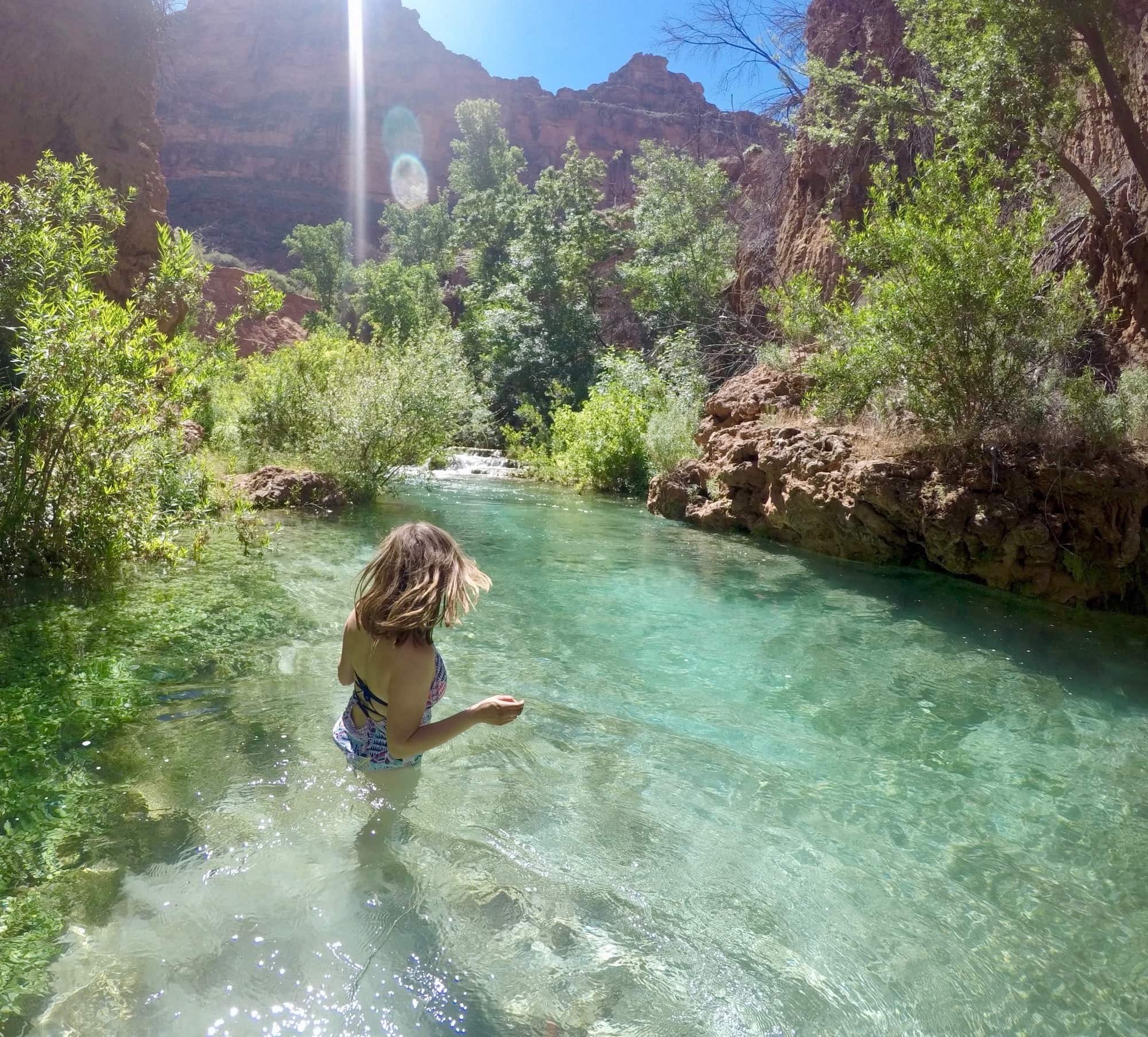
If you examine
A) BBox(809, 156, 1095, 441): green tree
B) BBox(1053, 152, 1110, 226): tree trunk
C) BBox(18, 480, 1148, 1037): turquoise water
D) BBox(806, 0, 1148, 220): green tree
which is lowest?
BBox(18, 480, 1148, 1037): turquoise water

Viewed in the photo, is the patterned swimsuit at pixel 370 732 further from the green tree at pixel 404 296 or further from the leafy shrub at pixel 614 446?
the green tree at pixel 404 296

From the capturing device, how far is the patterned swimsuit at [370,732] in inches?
118

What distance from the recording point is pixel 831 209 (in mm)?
17609

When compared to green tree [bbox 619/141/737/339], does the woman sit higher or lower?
lower

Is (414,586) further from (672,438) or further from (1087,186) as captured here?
(672,438)

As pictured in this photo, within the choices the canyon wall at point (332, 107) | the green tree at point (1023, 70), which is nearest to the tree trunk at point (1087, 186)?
the green tree at point (1023, 70)

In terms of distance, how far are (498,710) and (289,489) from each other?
10.4 meters

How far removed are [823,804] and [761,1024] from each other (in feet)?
5.62

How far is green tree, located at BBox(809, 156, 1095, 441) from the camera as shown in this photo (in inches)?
345

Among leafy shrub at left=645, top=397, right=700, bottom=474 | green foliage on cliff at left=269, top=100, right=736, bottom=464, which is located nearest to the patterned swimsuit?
leafy shrub at left=645, top=397, right=700, bottom=474

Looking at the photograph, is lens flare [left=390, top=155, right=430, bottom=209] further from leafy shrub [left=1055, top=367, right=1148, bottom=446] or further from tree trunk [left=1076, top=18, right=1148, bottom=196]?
leafy shrub [left=1055, top=367, right=1148, bottom=446]

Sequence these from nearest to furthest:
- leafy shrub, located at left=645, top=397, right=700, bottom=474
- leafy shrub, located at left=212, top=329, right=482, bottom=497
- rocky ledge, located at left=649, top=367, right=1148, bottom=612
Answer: rocky ledge, located at left=649, top=367, right=1148, bottom=612, leafy shrub, located at left=212, top=329, right=482, bottom=497, leafy shrub, located at left=645, top=397, right=700, bottom=474

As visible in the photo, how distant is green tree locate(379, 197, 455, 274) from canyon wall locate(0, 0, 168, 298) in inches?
1222

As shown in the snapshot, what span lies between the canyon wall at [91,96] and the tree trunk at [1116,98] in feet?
44.2
